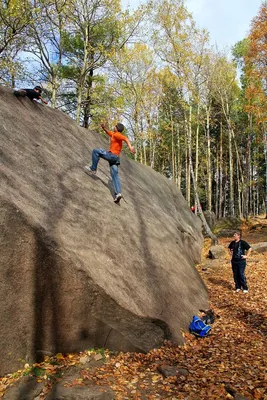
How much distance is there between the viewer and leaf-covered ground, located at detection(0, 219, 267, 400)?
15.7 feet

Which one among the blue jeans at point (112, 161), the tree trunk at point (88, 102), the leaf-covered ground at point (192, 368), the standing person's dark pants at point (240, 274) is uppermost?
the tree trunk at point (88, 102)

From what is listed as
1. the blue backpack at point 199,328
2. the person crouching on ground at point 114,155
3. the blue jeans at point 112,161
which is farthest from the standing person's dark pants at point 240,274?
the blue jeans at point 112,161

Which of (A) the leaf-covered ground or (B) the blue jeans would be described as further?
(B) the blue jeans

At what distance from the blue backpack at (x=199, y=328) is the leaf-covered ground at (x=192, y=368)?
0.42ft

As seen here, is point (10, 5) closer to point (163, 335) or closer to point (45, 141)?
point (45, 141)

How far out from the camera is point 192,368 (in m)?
5.57

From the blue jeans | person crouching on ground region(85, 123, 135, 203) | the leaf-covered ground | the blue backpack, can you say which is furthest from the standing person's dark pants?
the blue jeans

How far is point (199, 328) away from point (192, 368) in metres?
1.45

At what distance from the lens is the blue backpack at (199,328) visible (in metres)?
6.93

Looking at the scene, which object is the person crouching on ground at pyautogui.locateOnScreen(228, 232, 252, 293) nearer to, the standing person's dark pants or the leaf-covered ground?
the standing person's dark pants

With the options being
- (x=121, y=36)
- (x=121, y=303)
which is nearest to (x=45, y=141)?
(x=121, y=303)

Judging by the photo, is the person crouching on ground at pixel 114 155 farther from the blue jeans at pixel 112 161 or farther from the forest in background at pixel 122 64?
the forest in background at pixel 122 64

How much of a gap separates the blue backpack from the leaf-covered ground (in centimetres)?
13

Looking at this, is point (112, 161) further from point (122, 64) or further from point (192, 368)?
point (122, 64)
